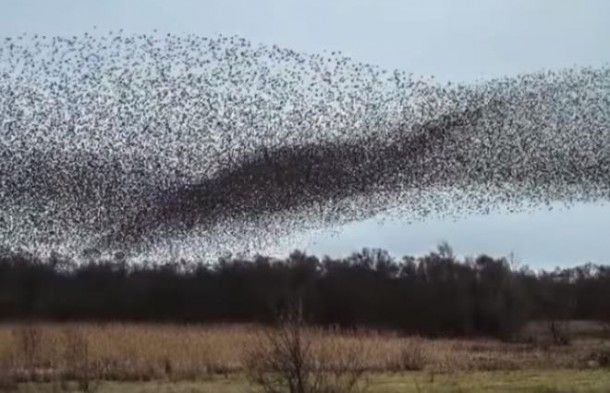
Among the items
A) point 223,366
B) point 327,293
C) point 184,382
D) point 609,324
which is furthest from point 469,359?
point 609,324

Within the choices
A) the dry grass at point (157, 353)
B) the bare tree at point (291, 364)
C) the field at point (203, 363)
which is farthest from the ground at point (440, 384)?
the bare tree at point (291, 364)

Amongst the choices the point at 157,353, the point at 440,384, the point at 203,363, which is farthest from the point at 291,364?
the point at 157,353

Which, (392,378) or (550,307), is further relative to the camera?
(550,307)

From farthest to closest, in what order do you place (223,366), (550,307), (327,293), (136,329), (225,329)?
1. (550,307)
2. (327,293)
3. (225,329)
4. (136,329)
5. (223,366)

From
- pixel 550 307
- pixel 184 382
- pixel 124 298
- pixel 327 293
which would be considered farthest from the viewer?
pixel 550 307

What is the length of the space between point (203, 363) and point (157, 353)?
53.8 inches

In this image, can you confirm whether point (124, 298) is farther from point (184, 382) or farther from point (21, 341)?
point (184, 382)

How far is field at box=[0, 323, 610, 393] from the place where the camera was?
23203 mm

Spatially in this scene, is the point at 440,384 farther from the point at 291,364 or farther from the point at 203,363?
the point at 291,364

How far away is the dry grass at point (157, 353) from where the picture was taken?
2586 cm

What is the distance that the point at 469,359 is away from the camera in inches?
1265

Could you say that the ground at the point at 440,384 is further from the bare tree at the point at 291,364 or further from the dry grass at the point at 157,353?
→ the bare tree at the point at 291,364

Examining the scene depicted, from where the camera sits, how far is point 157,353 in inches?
1096

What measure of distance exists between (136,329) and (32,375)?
238 inches
